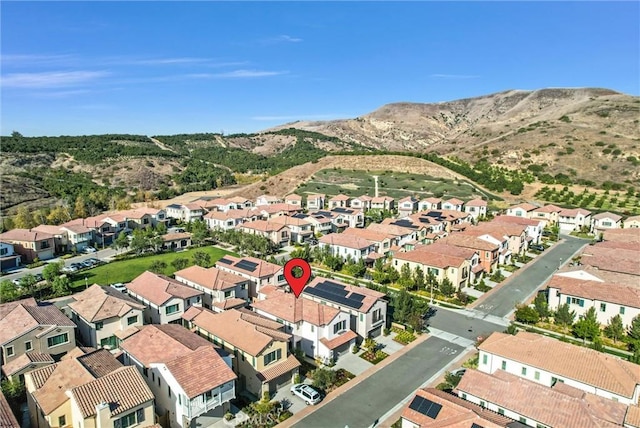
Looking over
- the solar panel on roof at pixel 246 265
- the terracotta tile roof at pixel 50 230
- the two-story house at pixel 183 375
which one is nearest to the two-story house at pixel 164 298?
the solar panel on roof at pixel 246 265

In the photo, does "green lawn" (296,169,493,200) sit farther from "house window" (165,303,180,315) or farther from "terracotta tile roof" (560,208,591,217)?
"house window" (165,303,180,315)

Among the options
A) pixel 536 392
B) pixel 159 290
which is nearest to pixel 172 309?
pixel 159 290

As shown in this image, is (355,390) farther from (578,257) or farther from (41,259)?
(41,259)

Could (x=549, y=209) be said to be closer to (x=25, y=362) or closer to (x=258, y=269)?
(x=258, y=269)

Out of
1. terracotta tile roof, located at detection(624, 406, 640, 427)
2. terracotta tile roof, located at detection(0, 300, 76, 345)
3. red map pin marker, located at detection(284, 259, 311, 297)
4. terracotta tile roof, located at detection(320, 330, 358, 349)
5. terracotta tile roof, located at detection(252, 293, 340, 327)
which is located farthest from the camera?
red map pin marker, located at detection(284, 259, 311, 297)

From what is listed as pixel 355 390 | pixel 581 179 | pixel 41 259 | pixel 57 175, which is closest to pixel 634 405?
pixel 355 390

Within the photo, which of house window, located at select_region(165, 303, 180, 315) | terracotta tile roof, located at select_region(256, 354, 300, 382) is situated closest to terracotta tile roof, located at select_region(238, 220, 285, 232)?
house window, located at select_region(165, 303, 180, 315)
